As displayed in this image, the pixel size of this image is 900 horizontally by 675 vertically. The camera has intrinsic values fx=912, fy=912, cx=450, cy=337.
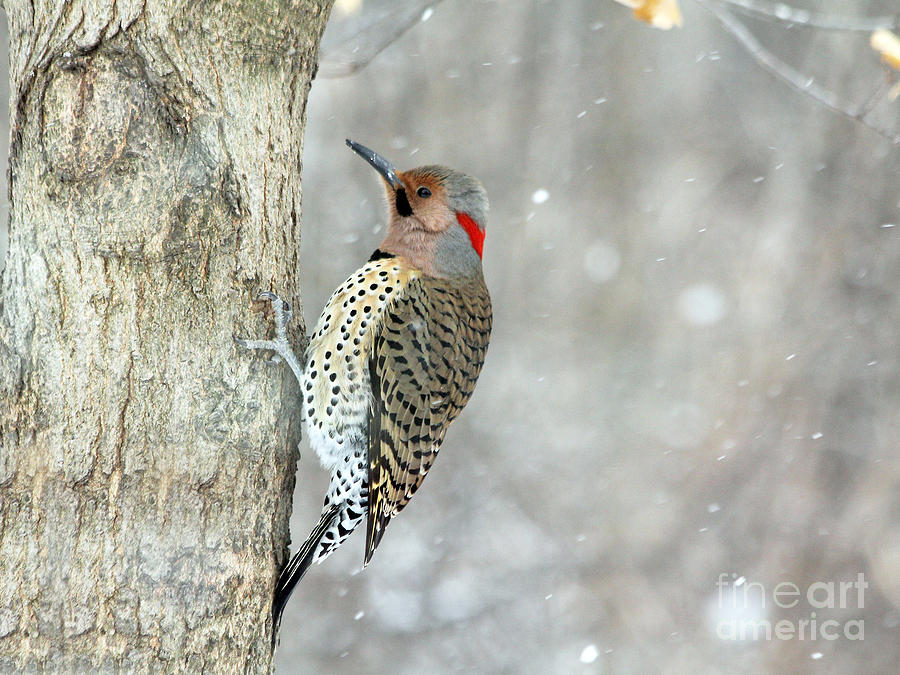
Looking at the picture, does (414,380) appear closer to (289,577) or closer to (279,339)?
(279,339)

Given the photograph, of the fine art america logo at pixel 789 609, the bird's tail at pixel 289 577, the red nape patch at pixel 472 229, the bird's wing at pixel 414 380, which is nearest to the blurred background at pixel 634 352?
the fine art america logo at pixel 789 609

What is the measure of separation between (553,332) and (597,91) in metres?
1.86

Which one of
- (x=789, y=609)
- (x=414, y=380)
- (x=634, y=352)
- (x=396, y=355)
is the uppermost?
(x=396, y=355)

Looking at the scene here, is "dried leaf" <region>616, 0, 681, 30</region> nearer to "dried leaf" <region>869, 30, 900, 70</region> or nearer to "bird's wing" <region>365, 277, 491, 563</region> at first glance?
"dried leaf" <region>869, 30, 900, 70</region>

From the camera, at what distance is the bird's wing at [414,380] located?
293cm

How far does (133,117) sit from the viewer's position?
7.03 feet

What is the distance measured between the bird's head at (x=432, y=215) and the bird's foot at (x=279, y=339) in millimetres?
687

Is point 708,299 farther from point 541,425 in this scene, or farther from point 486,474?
point 486,474

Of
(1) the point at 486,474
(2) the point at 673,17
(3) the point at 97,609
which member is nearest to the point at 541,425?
(1) the point at 486,474

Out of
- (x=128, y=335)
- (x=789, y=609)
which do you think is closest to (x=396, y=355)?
(x=128, y=335)

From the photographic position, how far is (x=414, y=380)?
2984mm

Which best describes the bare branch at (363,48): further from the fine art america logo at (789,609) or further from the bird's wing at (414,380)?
the fine art america logo at (789,609)

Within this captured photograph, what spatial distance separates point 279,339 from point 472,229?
101 centimetres

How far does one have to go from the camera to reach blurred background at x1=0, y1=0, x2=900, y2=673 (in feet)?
20.6
